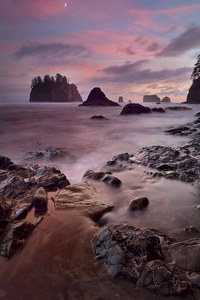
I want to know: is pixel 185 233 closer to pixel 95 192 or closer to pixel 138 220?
pixel 138 220

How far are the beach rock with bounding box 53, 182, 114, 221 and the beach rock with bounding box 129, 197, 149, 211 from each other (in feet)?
1.63

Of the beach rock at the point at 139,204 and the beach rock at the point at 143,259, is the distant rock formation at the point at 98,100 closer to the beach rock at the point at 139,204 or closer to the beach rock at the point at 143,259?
the beach rock at the point at 139,204

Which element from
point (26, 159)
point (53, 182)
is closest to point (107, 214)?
point (53, 182)

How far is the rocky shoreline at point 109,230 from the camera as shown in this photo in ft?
11.8

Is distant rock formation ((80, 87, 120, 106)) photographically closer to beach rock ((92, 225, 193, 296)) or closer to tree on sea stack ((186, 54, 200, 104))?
tree on sea stack ((186, 54, 200, 104))

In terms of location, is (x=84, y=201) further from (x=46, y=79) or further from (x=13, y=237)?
(x=46, y=79)

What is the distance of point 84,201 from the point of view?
615 centimetres

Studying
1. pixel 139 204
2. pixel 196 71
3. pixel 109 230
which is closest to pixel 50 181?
pixel 139 204

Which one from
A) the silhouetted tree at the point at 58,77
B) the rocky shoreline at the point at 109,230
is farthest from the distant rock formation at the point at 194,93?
the silhouetted tree at the point at 58,77

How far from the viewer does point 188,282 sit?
11.4 ft

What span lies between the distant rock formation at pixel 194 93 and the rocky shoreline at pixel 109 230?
82.1 m

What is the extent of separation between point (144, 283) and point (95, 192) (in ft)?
11.4

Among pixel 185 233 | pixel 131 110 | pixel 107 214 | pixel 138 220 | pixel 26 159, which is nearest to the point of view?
pixel 185 233

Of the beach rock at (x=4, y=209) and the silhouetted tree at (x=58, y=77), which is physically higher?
the silhouetted tree at (x=58, y=77)
